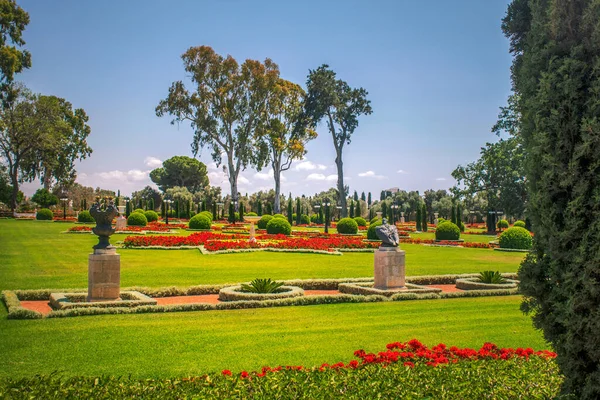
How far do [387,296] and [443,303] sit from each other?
→ 1.17m

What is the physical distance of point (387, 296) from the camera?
38.5ft

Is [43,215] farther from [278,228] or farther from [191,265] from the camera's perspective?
[191,265]

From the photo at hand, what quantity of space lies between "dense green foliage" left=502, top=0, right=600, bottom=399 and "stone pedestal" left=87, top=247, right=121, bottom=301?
8.14 metres

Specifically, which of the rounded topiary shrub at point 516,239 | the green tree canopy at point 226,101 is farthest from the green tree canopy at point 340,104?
the rounded topiary shrub at point 516,239

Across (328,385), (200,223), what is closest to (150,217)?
(200,223)

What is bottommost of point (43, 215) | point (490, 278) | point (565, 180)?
point (490, 278)

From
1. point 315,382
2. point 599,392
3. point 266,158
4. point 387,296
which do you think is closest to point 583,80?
point 599,392

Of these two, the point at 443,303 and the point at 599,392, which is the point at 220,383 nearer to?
the point at 599,392

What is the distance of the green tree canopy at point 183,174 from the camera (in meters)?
79.3

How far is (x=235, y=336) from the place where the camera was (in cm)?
792

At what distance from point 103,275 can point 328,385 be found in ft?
22.2

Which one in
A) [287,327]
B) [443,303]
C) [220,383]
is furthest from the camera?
[443,303]

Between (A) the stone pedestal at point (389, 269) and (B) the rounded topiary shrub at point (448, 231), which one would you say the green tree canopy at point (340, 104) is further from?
(A) the stone pedestal at point (389, 269)

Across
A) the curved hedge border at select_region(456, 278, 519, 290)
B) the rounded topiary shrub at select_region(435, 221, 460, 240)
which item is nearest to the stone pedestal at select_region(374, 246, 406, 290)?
the curved hedge border at select_region(456, 278, 519, 290)
